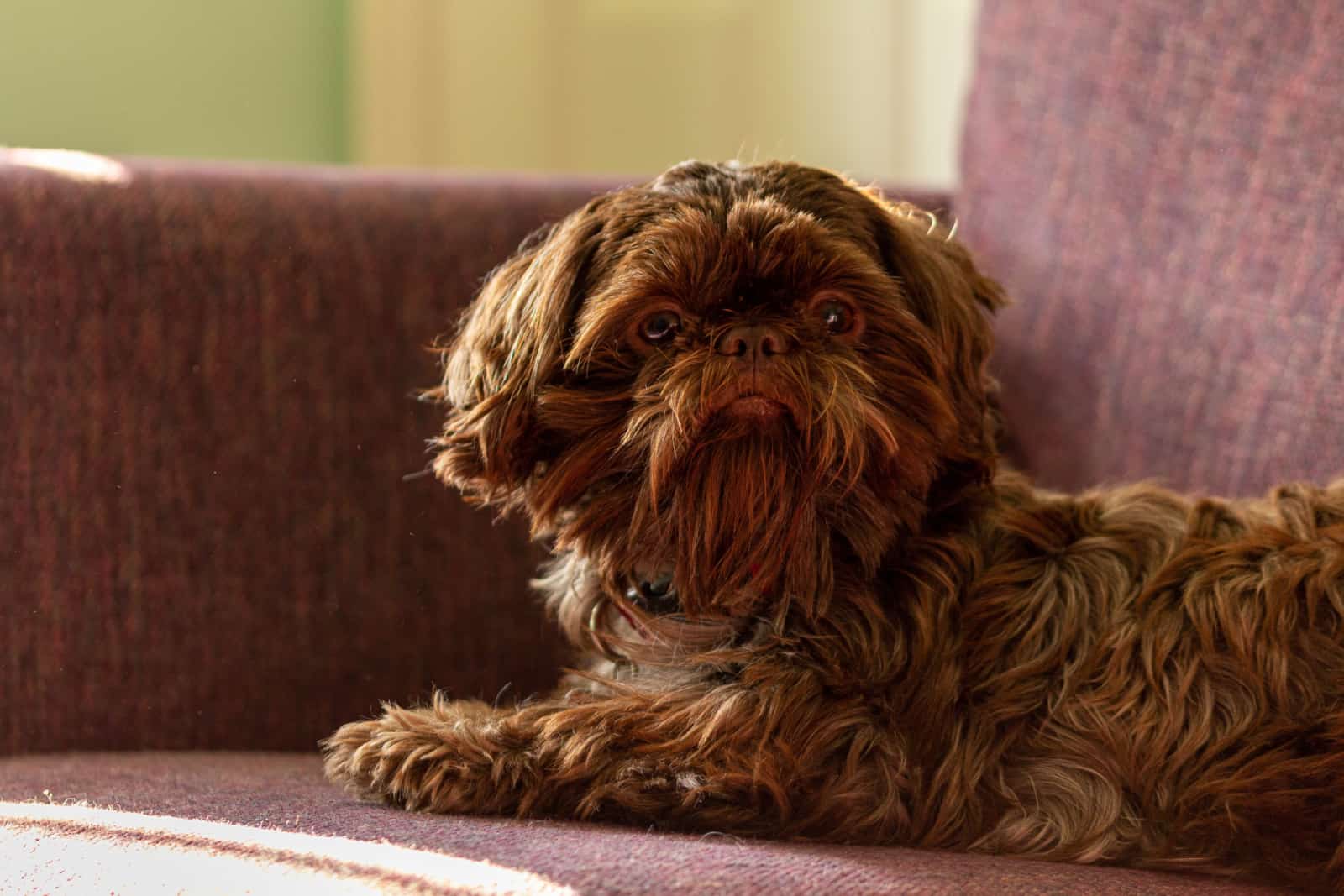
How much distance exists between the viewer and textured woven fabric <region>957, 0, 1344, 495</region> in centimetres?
188

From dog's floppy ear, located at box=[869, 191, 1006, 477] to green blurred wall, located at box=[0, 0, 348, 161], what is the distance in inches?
66.8

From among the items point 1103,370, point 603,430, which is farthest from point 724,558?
point 1103,370

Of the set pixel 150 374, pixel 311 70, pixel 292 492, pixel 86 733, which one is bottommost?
pixel 86 733

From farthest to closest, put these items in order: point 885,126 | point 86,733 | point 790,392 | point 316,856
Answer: point 885,126 → point 86,733 → point 790,392 → point 316,856

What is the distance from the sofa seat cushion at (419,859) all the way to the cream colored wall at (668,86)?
1.84 m

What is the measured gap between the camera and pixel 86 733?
1938mm

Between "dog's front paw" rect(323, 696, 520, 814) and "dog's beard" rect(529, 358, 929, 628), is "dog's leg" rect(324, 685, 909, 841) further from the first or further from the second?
"dog's beard" rect(529, 358, 929, 628)

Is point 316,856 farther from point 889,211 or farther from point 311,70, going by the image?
point 311,70

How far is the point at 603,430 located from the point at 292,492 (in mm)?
721

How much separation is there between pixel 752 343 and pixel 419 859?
1.74 ft

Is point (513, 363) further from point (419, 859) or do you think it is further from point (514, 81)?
point (514, 81)

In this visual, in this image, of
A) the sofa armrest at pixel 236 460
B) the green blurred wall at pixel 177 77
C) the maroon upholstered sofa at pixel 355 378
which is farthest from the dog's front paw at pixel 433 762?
the green blurred wall at pixel 177 77

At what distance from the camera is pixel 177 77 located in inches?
111

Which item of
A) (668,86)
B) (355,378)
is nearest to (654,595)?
(355,378)
